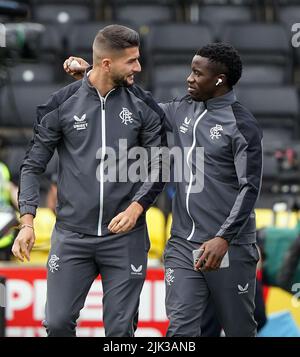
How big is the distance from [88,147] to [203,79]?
25.8 inches

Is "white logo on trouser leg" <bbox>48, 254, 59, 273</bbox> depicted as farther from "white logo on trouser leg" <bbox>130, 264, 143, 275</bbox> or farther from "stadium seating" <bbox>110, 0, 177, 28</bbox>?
"stadium seating" <bbox>110, 0, 177, 28</bbox>

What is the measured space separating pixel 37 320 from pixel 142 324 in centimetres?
71

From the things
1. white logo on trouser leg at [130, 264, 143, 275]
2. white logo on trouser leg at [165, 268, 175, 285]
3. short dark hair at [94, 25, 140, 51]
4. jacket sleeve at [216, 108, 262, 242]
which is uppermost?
short dark hair at [94, 25, 140, 51]

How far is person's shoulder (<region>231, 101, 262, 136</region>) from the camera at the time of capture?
196 inches

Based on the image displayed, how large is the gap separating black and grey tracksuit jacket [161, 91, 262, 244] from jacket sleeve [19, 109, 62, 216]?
2.07 ft

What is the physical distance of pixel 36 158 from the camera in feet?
16.5

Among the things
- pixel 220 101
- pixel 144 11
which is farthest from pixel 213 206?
pixel 144 11

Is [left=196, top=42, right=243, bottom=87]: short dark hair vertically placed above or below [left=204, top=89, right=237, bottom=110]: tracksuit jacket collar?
above

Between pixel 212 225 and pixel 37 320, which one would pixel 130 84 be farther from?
pixel 37 320

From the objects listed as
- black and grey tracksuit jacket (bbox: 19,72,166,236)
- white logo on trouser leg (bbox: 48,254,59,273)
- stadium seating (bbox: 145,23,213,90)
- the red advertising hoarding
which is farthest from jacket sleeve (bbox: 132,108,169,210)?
stadium seating (bbox: 145,23,213,90)

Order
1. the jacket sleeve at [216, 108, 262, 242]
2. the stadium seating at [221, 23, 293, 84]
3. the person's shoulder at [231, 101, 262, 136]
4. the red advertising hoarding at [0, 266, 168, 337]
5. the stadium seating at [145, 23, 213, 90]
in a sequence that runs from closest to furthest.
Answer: the jacket sleeve at [216, 108, 262, 242] → the person's shoulder at [231, 101, 262, 136] → the red advertising hoarding at [0, 266, 168, 337] → the stadium seating at [145, 23, 213, 90] → the stadium seating at [221, 23, 293, 84]

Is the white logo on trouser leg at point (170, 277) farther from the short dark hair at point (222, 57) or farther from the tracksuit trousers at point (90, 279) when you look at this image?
the short dark hair at point (222, 57)
